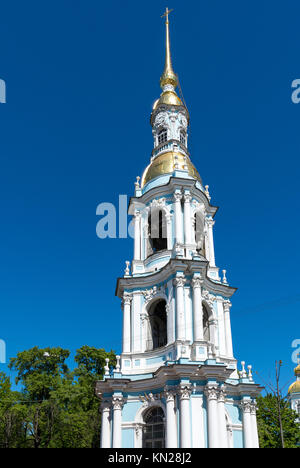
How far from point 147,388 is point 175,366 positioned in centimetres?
249

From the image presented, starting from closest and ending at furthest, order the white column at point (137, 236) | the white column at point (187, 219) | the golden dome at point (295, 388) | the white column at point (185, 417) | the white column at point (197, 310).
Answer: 1. the white column at point (185, 417)
2. the white column at point (197, 310)
3. the white column at point (187, 219)
4. the white column at point (137, 236)
5. the golden dome at point (295, 388)

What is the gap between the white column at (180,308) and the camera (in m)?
23.0

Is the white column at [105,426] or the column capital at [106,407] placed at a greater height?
the column capital at [106,407]

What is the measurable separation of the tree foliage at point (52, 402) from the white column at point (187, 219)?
11.7 metres

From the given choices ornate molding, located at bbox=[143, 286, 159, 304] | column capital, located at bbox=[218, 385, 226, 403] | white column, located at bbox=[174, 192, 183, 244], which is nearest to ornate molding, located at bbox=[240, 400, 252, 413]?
column capital, located at bbox=[218, 385, 226, 403]

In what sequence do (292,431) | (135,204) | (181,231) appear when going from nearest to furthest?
(181,231)
(135,204)
(292,431)

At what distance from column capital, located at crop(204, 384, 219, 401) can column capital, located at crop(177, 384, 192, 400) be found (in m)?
0.89

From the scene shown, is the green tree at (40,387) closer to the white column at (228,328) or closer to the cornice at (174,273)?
the cornice at (174,273)

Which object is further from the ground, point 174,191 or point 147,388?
point 174,191

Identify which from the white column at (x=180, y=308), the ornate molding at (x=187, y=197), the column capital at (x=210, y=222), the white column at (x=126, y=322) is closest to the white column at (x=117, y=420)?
the white column at (x=126, y=322)
